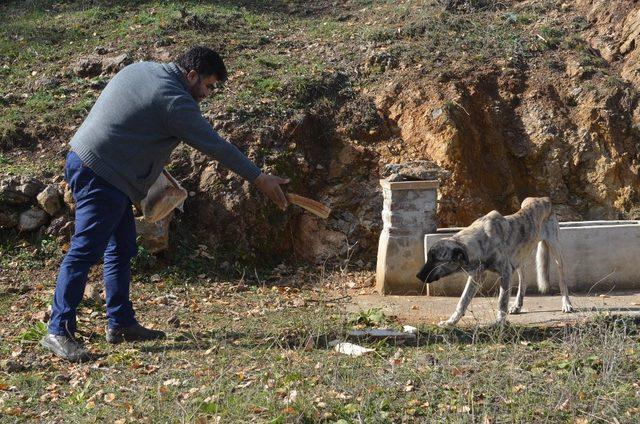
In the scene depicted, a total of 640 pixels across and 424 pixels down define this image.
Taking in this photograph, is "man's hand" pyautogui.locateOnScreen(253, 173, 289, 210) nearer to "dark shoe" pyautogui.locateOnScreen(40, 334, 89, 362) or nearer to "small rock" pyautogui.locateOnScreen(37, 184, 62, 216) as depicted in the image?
"dark shoe" pyautogui.locateOnScreen(40, 334, 89, 362)

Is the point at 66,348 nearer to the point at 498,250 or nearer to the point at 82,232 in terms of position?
the point at 82,232

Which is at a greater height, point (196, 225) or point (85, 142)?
point (85, 142)

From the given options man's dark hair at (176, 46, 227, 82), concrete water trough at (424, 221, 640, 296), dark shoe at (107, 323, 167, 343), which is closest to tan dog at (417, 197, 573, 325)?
concrete water trough at (424, 221, 640, 296)

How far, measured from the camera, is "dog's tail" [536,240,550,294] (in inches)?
342

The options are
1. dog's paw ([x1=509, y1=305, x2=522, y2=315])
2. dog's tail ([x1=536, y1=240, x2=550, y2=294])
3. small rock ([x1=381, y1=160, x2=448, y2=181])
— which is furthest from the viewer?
small rock ([x1=381, y1=160, x2=448, y2=181])

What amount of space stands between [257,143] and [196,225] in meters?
1.37

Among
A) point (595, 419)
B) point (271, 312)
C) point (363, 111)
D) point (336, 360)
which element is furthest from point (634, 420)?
point (363, 111)

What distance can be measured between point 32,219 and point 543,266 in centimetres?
557

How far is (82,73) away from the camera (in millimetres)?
12188

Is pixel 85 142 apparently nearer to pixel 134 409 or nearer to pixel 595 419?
pixel 134 409

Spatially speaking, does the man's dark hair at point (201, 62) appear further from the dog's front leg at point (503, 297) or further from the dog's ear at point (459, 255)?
the dog's front leg at point (503, 297)

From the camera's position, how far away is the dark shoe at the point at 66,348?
Answer: 19.9 ft

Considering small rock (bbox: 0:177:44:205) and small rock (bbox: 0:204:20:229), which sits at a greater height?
small rock (bbox: 0:177:44:205)

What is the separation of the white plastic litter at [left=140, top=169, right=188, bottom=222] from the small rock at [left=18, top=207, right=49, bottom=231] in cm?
329
